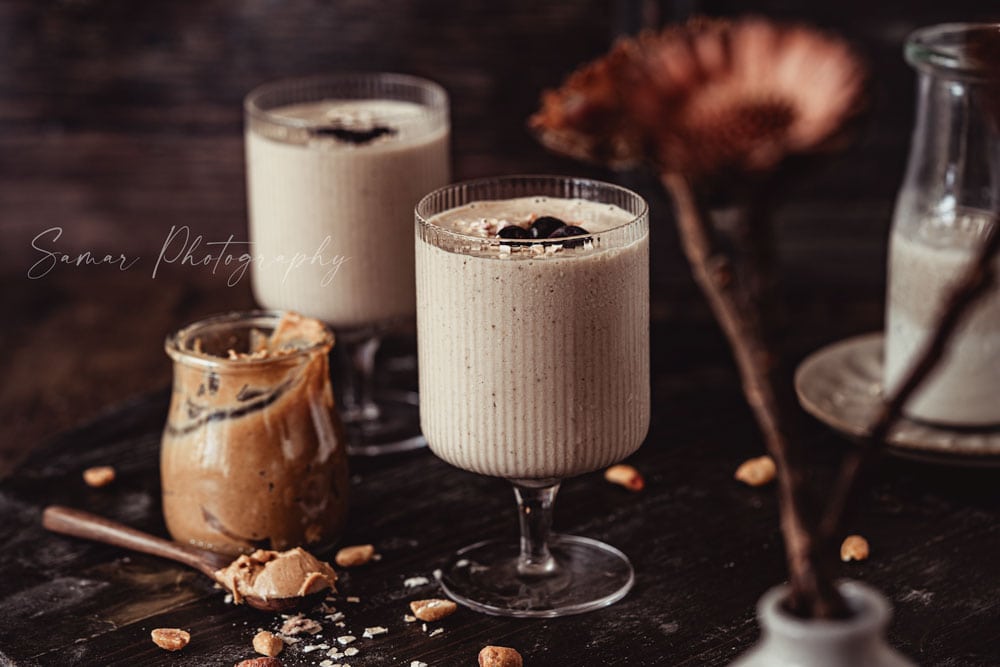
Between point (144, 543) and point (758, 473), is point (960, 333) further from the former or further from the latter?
point (144, 543)

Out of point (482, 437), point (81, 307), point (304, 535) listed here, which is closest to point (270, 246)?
point (304, 535)

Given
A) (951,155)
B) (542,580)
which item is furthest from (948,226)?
(542,580)

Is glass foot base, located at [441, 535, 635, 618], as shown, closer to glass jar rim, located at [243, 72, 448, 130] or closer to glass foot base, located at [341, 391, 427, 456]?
glass foot base, located at [341, 391, 427, 456]

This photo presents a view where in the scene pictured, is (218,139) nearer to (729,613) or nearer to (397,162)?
(397,162)

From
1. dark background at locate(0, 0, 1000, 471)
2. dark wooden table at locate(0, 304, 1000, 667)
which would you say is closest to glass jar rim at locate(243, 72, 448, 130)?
dark wooden table at locate(0, 304, 1000, 667)

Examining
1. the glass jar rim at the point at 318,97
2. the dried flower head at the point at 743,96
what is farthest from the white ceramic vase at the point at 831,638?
the glass jar rim at the point at 318,97

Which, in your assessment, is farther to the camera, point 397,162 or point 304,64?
point 304,64
